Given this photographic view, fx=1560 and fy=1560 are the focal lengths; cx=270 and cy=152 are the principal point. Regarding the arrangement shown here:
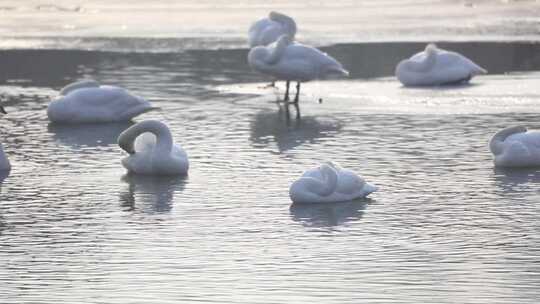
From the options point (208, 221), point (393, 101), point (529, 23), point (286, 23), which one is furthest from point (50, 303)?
point (529, 23)

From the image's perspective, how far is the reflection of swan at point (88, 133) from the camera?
60.4ft

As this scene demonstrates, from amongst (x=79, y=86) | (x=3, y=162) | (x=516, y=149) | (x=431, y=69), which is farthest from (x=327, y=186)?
(x=431, y=69)

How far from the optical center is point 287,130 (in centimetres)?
1931

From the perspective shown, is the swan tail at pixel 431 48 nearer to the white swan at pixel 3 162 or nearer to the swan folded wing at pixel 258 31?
the swan folded wing at pixel 258 31

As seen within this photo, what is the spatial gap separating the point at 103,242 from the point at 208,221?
1.12 m

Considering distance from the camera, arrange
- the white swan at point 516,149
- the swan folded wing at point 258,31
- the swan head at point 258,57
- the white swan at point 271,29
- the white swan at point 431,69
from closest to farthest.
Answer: the white swan at point 516,149
the swan head at point 258,57
the white swan at point 431,69
the white swan at point 271,29
the swan folded wing at point 258,31

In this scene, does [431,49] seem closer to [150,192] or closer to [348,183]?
[150,192]

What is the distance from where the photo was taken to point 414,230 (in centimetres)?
1307

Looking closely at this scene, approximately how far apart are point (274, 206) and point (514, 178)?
2767 mm

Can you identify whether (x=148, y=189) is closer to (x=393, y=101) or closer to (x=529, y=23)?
(x=393, y=101)

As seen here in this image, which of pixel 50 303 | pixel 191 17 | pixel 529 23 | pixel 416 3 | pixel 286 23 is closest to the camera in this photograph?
pixel 50 303

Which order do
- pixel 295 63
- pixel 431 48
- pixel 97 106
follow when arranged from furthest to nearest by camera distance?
1. pixel 431 48
2. pixel 295 63
3. pixel 97 106

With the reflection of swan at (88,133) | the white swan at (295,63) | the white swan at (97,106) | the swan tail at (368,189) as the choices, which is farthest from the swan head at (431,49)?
the swan tail at (368,189)

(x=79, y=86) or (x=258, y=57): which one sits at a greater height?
(x=258, y=57)
